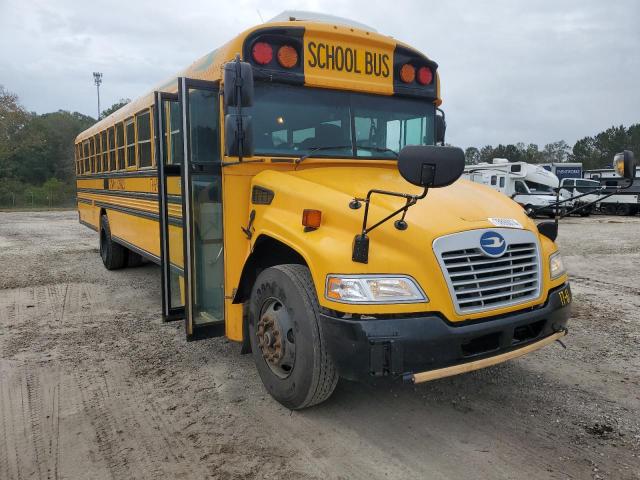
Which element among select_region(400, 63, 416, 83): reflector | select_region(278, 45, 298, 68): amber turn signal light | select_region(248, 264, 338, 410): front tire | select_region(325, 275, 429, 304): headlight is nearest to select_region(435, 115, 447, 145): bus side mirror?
select_region(400, 63, 416, 83): reflector

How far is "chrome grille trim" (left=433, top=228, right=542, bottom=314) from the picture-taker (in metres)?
2.55

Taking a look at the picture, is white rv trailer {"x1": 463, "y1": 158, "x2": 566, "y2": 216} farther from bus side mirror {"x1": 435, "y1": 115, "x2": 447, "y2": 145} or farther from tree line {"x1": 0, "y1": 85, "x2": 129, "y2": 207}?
tree line {"x1": 0, "y1": 85, "x2": 129, "y2": 207}

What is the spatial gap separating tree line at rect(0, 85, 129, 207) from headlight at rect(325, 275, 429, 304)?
3951cm

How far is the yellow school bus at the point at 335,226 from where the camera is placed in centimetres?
250

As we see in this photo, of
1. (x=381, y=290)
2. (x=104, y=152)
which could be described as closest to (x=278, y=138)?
(x=381, y=290)

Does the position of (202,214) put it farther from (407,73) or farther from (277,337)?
(407,73)

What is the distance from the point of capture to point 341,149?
3643 millimetres

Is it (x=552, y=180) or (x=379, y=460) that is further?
(x=552, y=180)

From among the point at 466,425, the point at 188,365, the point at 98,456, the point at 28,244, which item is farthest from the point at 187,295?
the point at 28,244

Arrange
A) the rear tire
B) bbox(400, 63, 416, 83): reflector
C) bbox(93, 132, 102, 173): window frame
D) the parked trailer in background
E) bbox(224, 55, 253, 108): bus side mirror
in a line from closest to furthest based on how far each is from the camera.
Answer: bbox(224, 55, 253, 108): bus side mirror, bbox(400, 63, 416, 83): reflector, bbox(93, 132, 102, 173): window frame, the rear tire, the parked trailer in background

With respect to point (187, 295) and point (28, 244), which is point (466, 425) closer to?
point (187, 295)

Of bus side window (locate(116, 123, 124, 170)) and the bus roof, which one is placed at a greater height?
the bus roof

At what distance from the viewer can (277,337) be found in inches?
120

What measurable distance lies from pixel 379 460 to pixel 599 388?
75.9 inches
